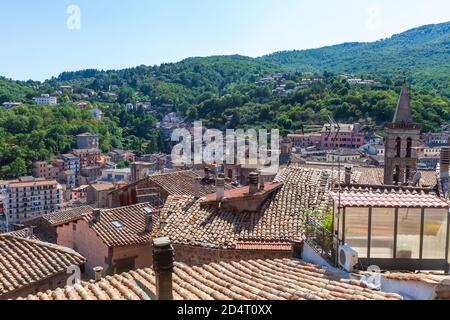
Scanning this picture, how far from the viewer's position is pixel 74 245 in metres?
14.2

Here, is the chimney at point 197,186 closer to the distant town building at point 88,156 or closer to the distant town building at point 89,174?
the distant town building at point 89,174

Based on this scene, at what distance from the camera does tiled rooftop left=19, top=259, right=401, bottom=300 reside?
5156 millimetres

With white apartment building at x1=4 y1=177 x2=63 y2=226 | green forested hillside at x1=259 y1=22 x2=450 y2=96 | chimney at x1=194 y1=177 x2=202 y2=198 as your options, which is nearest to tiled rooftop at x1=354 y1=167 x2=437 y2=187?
chimney at x1=194 y1=177 x2=202 y2=198

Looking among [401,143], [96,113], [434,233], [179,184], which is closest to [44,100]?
[96,113]

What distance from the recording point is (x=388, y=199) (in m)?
6.75

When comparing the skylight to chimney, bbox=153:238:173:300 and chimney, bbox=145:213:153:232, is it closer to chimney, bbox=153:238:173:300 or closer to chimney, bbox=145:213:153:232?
chimney, bbox=145:213:153:232

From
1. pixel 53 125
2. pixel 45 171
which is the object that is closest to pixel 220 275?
pixel 45 171

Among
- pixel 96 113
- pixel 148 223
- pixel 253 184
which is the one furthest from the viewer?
pixel 96 113

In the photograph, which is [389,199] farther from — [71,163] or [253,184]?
[71,163]

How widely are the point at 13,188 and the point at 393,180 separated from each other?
5925cm

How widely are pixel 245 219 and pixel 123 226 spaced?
425cm

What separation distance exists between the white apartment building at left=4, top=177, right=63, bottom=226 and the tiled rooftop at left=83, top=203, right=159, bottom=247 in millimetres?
58529
